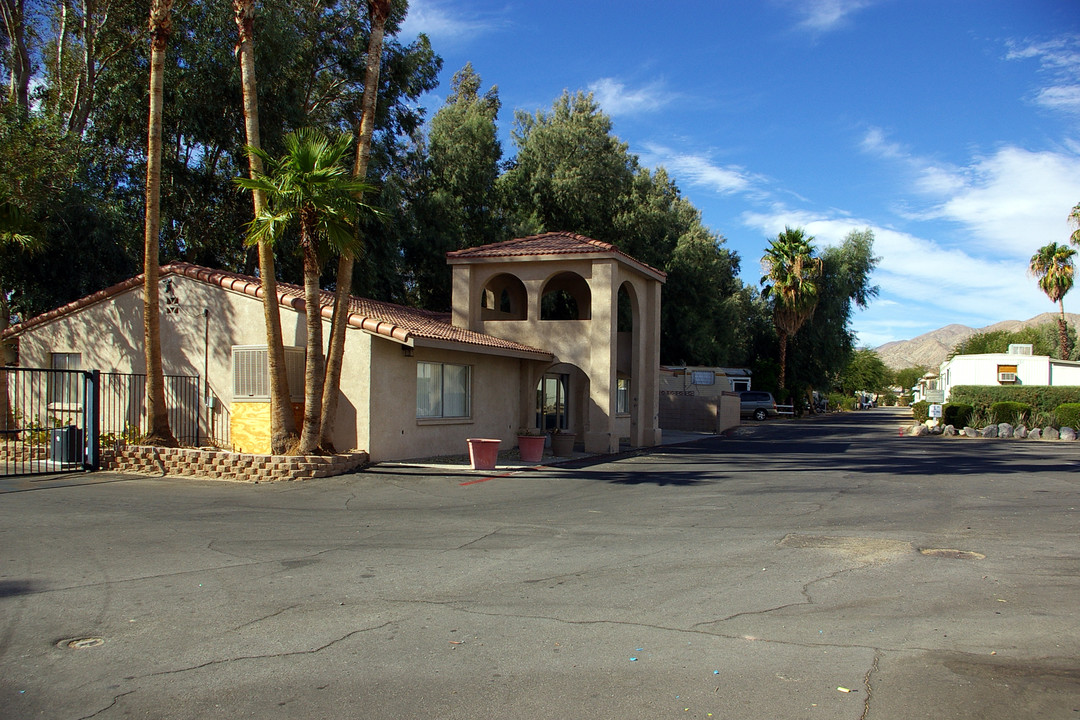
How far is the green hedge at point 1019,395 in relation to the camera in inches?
1242

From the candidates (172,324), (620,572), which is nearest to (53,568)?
(620,572)

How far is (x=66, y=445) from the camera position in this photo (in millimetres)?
15695

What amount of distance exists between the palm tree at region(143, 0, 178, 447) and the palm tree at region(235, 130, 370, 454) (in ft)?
9.42

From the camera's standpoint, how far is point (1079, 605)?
6594 mm

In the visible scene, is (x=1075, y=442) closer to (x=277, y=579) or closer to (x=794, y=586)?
(x=794, y=586)

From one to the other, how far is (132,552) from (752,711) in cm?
680

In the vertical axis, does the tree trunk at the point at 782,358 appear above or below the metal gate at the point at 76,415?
above

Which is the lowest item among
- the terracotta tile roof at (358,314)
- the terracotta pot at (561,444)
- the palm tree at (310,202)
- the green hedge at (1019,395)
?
the terracotta pot at (561,444)

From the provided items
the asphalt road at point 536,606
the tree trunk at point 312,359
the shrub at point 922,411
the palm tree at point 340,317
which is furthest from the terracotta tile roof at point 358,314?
the shrub at point 922,411

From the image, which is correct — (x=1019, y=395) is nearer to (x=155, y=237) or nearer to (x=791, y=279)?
(x=791, y=279)

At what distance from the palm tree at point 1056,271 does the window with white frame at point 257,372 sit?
4320 cm

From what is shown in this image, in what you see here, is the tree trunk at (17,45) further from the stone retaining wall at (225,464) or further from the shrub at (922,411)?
the shrub at (922,411)

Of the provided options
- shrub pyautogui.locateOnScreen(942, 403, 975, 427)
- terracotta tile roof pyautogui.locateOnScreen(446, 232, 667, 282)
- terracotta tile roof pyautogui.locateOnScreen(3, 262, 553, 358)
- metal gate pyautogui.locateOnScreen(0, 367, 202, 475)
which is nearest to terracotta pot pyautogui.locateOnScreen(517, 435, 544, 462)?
terracotta tile roof pyautogui.locateOnScreen(3, 262, 553, 358)

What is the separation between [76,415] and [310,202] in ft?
32.0
